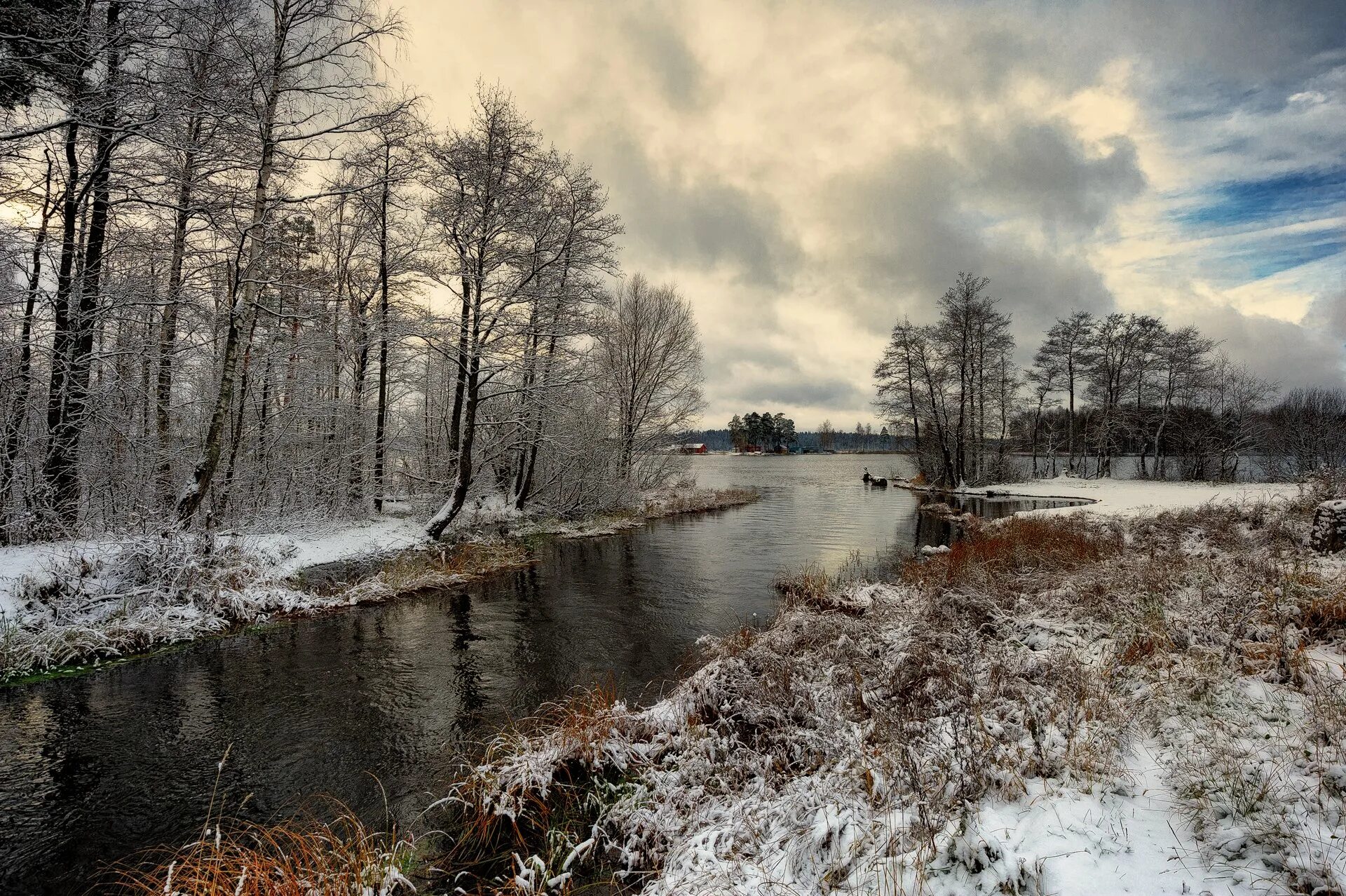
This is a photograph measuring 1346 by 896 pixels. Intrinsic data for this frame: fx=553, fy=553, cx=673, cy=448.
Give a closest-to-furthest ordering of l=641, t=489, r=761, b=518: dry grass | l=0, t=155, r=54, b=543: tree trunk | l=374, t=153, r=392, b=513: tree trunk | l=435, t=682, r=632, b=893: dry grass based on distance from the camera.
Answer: l=435, t=682, r=632, b=893: dry grass, l=0, t=155, r=54, b=543: tree trunk, l=374, t=153, r=392, b=513: tree trunk, l=641, t=489, r=761, b=518: dry grass

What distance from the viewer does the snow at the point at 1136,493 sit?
1848 centimetres

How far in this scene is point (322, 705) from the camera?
7168mm

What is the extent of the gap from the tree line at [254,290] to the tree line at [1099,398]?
22906 mm

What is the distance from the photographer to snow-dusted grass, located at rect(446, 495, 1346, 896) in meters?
3.18

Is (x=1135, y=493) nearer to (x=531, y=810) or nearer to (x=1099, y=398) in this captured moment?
(x=1099, y=398)

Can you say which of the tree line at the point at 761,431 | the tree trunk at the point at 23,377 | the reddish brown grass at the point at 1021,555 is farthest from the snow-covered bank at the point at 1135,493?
the tree line at the point at 761,431

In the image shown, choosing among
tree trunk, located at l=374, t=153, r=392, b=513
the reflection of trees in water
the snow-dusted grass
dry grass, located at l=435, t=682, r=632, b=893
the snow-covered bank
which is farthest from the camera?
tree trunk, located at l=374, t=153, r=392, b=513

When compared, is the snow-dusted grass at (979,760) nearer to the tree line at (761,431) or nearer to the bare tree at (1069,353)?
the bare tree at (1069,353)

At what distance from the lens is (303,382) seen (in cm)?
1970

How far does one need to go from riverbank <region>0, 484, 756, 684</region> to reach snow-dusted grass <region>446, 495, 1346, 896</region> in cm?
712

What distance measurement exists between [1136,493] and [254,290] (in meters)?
34.3

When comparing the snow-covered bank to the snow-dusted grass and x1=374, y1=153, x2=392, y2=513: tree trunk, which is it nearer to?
the snow-dusted grass

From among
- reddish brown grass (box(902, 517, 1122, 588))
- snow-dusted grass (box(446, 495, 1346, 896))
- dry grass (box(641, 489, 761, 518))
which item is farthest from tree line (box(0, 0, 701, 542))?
reddish brown grass (box(902, 517, 1122, 588))

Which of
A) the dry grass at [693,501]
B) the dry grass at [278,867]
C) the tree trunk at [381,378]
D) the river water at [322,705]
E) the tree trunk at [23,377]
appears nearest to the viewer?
the dry grass at [278,867]
